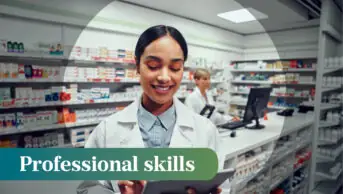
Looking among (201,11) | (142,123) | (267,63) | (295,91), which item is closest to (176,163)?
(142,123)

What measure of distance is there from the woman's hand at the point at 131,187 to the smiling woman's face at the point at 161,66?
388mm

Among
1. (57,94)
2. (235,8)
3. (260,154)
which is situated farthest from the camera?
(235,8)

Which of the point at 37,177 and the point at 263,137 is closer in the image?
the point at 37,177

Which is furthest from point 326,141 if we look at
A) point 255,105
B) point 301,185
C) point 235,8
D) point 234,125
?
point 235,8

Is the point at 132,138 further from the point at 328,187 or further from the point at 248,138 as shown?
the point at 328,187

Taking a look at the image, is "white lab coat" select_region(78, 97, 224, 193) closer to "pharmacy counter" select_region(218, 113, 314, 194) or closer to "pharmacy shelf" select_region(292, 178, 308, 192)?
"pharmacy counter" select_region(218, 113, 314, 194)

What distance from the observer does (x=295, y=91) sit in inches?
232

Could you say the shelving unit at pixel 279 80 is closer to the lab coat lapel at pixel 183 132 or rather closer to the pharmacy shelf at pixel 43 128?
the pharmacy shelf at pixel 43 128

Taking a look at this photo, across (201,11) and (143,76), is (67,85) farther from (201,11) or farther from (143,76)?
(143,76)

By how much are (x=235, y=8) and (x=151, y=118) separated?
12.6 feet

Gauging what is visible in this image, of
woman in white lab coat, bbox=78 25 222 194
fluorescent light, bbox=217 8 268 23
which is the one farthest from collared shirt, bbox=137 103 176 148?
fluorescent light, bbox=217 8 268 23

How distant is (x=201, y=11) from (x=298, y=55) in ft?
12.2

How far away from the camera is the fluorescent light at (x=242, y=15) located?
4.43 m

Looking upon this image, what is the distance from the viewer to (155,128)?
3.55 feet
